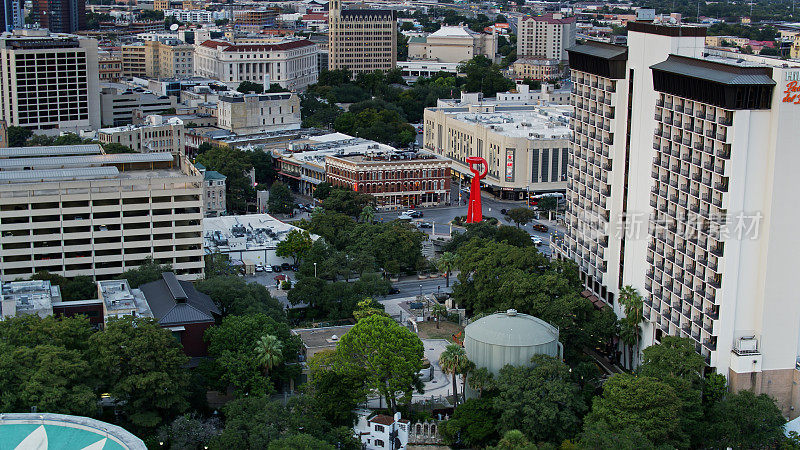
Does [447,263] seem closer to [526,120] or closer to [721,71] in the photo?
[721,71]

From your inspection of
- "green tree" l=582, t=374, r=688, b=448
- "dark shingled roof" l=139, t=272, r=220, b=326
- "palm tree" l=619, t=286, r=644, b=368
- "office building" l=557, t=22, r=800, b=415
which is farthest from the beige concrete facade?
"green tree" l=582, t=374, r=688, b=448

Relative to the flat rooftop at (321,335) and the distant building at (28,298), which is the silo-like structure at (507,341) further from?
the distant building at (28,298)

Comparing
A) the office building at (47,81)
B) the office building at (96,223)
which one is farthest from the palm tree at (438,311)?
the office building at (47,81)

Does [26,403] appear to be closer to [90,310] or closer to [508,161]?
[90,310]

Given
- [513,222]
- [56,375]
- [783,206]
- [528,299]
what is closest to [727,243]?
[783,206]

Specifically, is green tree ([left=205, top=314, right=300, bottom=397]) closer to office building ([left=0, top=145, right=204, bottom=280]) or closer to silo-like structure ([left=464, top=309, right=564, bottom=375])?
silo-like structure ([left=464, top=309, right=564, bottom=375])

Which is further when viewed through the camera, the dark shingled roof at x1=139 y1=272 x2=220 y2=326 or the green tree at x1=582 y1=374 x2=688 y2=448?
the dark shingled roof at x1=139 y1=272 x2=220 y2=326
